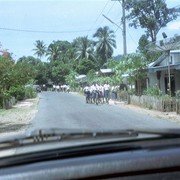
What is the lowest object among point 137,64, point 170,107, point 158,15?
point 170,107

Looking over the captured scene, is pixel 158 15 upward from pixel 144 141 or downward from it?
upward

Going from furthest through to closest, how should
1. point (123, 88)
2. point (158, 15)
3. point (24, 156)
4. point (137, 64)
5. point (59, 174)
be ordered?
point (158, 15) < point (123, 88) < point (137, 64) < point (24, 156) < point (59, 174)

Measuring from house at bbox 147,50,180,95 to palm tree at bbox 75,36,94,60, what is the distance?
6625 centimetres

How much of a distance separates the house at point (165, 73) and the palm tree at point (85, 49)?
6625cm

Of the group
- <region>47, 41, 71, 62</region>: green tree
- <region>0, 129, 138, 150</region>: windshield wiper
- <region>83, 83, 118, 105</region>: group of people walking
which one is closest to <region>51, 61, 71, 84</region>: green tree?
<region>47, 41, 71, 62</region>: green tree

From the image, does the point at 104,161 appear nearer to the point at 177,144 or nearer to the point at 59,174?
the point at 59,174

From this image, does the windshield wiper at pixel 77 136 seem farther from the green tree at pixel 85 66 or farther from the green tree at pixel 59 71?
the green tree at pixel 59 71

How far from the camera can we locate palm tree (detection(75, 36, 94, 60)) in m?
109

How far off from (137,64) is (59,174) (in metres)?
37.3

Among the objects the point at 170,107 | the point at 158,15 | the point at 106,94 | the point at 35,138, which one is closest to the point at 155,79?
the point at 106,94

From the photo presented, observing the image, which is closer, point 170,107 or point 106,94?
point 170,107

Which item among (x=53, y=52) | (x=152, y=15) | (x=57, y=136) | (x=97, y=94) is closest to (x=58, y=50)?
(x=53, y=52)

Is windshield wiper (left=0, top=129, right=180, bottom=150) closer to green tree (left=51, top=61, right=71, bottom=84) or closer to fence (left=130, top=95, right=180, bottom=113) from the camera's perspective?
fence (left=130, top=95, right=180, bottom=113)

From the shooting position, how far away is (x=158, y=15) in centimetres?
7544
